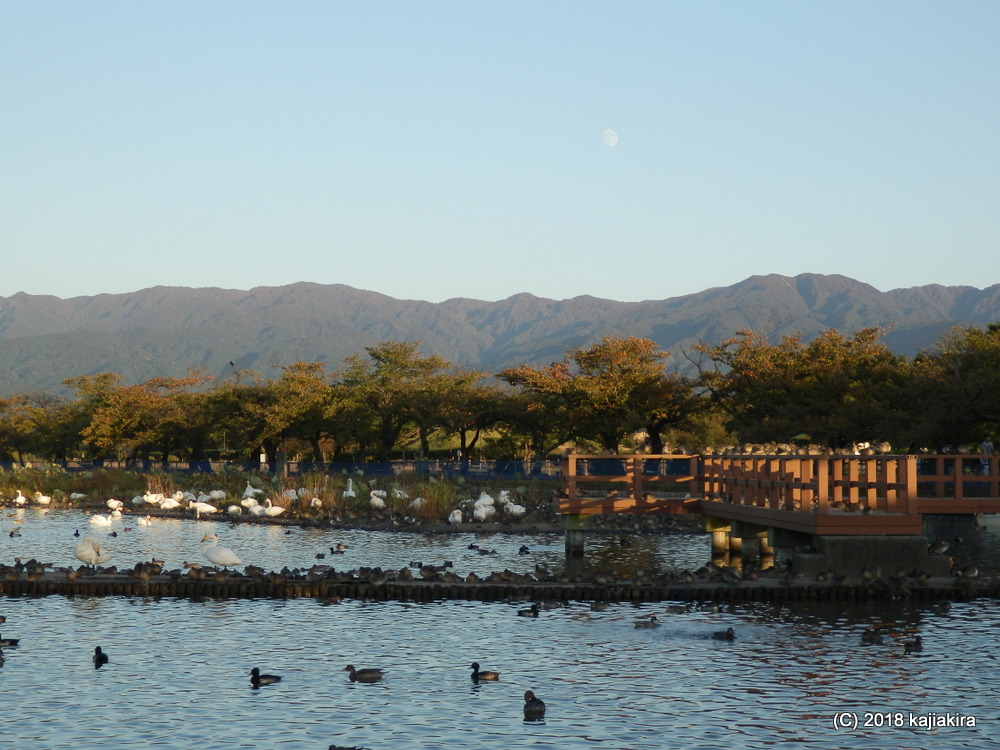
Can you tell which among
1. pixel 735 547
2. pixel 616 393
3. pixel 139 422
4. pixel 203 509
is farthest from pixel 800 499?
pixel 139 422

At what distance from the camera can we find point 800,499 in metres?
26.2

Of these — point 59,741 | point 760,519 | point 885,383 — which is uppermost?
point 885,383

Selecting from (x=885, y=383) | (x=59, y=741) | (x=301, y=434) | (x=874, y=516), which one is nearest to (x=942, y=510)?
(x=874, y=516)

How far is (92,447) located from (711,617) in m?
78.1

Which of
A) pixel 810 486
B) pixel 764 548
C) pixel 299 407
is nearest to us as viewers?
pixel 810 486

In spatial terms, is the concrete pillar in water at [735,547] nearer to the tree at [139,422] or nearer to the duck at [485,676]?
the duck at [485,676]

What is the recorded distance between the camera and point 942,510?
29.0 m

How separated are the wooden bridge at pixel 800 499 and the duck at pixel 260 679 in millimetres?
12585

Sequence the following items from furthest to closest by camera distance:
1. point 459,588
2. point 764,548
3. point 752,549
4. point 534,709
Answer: point 764,548 < point 752,549 < point 459,588 < point 534,709

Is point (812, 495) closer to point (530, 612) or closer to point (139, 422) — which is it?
point (530, 612)

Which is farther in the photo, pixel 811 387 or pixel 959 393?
pixel 811 387

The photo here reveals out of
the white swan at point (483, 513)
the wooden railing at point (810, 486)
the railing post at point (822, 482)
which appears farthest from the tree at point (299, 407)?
the railing post at point (822, 482)

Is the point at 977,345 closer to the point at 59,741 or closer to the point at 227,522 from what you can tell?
the point at 227,522

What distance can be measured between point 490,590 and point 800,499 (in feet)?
23.5
